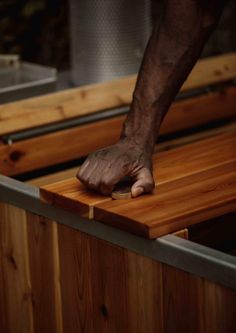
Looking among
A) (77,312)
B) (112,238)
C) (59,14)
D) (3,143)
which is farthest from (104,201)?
(59,14)

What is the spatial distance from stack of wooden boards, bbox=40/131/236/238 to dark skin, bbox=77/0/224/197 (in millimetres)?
83

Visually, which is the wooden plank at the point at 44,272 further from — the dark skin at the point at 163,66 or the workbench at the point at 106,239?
the dark skin at the point at 163,66

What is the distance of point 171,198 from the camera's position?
98.3 inches

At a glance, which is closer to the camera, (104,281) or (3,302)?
(104,281)

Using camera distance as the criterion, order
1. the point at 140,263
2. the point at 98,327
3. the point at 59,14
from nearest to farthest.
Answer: the point at 140,263
the point at 98,327
the point at 59,14

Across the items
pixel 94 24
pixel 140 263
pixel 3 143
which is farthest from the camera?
pixel 94 24

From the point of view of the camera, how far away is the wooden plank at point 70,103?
11.0ft

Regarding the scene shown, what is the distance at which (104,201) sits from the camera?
8.18 feet

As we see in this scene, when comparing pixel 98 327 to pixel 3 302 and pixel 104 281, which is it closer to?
pixel 104 281

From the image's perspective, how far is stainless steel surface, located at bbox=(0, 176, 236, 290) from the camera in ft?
6.98

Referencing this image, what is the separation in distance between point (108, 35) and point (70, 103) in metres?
0.48

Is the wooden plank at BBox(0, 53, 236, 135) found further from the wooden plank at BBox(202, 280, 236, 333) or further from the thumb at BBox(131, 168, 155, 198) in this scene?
the wooden plank at BBox(202, 280, 236, 333)

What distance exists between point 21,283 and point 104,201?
492 mm

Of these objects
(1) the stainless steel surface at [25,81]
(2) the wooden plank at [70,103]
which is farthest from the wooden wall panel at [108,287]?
(1) the stainless steel surface at [25,81]
